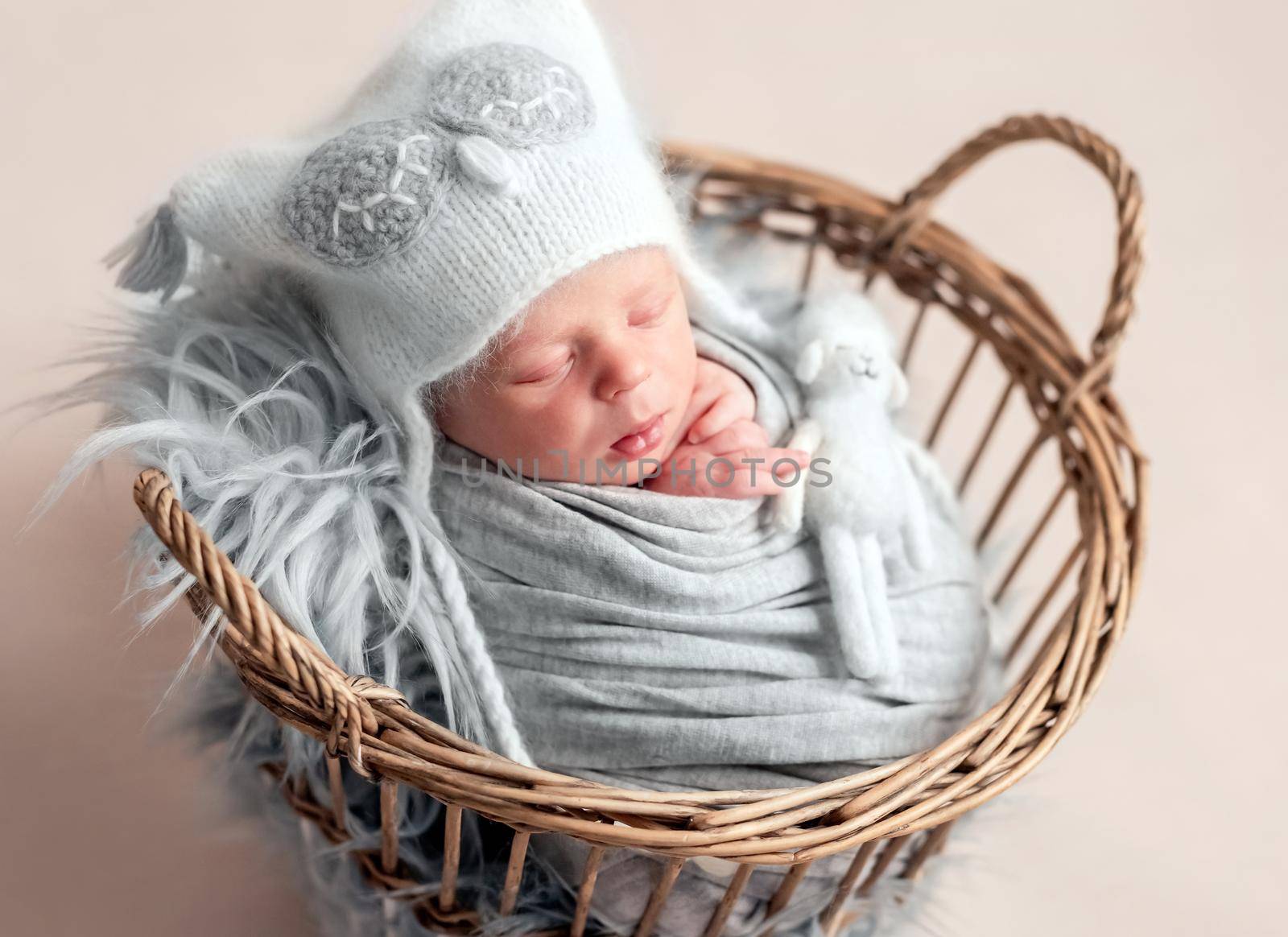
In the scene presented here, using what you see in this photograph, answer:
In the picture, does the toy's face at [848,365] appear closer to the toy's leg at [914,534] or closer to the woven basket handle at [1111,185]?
the toy's leg at [914,534]

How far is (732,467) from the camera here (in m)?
1.15

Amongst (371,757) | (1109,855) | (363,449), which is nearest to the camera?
(371,757)

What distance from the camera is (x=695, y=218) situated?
1.50 m

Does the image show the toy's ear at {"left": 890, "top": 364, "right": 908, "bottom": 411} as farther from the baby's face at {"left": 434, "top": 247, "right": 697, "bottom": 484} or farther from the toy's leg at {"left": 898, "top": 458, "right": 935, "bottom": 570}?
the baby's face at {"left": 434, "top": 247, "right": 697, "bottom": 484}

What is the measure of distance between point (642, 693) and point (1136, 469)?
53 cm

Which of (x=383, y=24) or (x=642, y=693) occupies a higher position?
(x=383, y=24)

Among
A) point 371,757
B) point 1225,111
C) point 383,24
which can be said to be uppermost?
point 383,24

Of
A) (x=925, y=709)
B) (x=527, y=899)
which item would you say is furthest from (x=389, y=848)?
(x=925, y=709)

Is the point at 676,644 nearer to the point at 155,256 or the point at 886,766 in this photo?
the point at 886,766

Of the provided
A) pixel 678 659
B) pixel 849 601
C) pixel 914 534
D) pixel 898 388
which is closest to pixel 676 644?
pixel 678 659

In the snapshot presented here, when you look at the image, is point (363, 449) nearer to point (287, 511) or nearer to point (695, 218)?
point (287, 511)

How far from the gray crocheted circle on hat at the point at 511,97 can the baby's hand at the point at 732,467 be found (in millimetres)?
317

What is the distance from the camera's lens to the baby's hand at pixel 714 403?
1192 mm

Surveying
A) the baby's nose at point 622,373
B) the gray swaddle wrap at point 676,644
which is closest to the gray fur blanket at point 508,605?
the gray swaddle wrap at point 676,644
